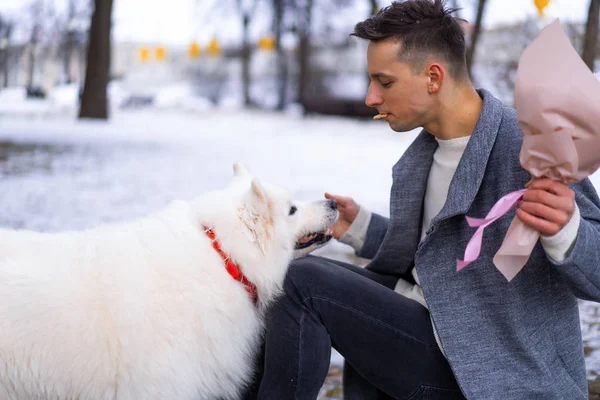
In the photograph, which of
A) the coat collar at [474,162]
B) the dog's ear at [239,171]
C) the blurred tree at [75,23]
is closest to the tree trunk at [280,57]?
the blurred tree at [75,23]

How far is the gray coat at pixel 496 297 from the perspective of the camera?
1906mm

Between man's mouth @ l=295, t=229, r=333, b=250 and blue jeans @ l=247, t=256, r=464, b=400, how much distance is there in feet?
1.28

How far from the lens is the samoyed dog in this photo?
2004mm

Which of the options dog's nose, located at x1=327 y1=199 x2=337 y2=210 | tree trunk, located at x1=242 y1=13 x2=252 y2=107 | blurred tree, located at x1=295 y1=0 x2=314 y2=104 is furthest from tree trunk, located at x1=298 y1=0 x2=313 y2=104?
dog's nose, located at x1=327 y1=199 x2=337 y2=210

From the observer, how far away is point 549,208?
1.65m

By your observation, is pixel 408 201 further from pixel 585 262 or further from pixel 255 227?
pixel 585 262

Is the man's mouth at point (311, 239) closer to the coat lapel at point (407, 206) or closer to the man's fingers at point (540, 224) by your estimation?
the coat lapel at point (407, 206)

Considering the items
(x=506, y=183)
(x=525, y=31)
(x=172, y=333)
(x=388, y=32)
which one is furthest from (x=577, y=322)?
(x=525, y=31)

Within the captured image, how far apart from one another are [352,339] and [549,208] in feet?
2.69

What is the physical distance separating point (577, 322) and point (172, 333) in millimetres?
1364

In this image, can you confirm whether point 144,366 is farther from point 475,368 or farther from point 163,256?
point 475,368

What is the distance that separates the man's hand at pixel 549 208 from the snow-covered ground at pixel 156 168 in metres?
1.14

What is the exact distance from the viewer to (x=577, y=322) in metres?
2.04

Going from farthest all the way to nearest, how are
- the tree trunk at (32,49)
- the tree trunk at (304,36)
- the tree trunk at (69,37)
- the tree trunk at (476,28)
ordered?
the tree trunk at (32,49) → the tree trunk at (69,37) → the tree trunk at (304,36) → the tree trunk at (476,28)
